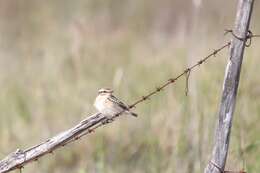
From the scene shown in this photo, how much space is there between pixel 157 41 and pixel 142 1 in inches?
59.7

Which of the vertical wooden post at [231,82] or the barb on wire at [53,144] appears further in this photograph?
the barb on wire at [53,144]

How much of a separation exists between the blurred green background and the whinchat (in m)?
1.06

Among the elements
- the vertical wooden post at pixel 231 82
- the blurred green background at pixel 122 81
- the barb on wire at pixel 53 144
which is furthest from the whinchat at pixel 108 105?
the blurred green background at pixel 122 81

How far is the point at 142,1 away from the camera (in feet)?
44.7

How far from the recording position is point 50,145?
486 centimetres

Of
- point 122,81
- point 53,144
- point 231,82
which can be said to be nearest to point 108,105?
point 53,144

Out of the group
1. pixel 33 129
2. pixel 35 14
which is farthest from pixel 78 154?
pixel 35 14

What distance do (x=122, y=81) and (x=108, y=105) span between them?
3.63 metres

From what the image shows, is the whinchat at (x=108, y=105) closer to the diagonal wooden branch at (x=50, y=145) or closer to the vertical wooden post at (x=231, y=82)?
the diagonal wooden branch at (x=50, y=145)

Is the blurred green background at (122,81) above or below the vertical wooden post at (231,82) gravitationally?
above

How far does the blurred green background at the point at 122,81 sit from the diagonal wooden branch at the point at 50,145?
4.37 ft

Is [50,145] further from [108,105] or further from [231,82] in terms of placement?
[231,82]

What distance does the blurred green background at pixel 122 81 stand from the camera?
7188mm

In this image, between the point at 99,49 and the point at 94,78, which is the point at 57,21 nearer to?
the point at 99,49
